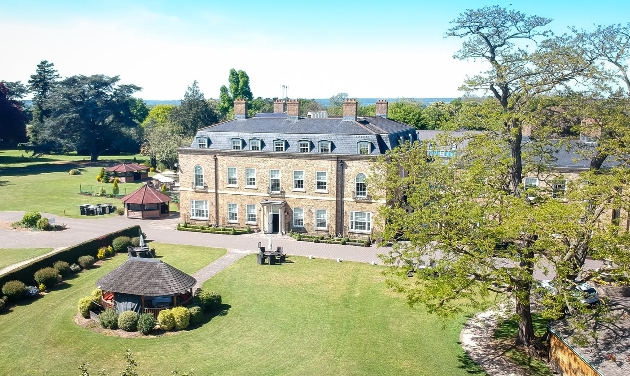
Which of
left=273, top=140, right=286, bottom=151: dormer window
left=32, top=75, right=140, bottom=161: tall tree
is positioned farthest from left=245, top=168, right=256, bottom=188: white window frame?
left=32, top=75, right=140, bottom=161: tall tree

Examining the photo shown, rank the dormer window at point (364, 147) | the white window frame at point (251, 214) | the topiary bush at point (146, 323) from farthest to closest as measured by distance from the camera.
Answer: the white window frame at point (251, 214) < the dormer window at point (364, 147) < the topiary bush at point (146, 323)

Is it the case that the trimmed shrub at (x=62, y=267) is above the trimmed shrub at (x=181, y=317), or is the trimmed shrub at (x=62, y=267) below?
above

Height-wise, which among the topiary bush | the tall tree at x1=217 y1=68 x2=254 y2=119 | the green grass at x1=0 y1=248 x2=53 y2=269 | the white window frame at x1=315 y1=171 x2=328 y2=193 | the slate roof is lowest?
the topiary bush

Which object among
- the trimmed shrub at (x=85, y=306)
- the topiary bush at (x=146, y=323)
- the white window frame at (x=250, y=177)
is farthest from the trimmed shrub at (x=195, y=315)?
the white window frame at (x=250, y=177)

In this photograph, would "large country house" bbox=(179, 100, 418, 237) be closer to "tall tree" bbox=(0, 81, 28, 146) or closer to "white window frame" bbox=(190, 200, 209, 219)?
"white window frame" bbox=(190, 200, 209, 219)

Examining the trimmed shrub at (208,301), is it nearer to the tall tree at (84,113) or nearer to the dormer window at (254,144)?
the dormer window at (254,144)

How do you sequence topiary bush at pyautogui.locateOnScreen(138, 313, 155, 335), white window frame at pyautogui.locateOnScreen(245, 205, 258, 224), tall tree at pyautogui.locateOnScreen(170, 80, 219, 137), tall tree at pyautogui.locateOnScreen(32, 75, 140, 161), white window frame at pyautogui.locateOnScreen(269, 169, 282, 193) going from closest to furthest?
topiary bush at pyautogui.locateOnScreen(138, 313, 155, 335)
white window frame at pyautogui.locateOnScreen(269, 169, 282, 193)
white window frame at pyautogui.locateOnScreen(245, 205, 258, 224)
tall tree at pyautogui.locateOnScreen(170, 80, 219, 137)
tall tree at pyautogui.locateOnScreen(32, 75, 140, 161)
